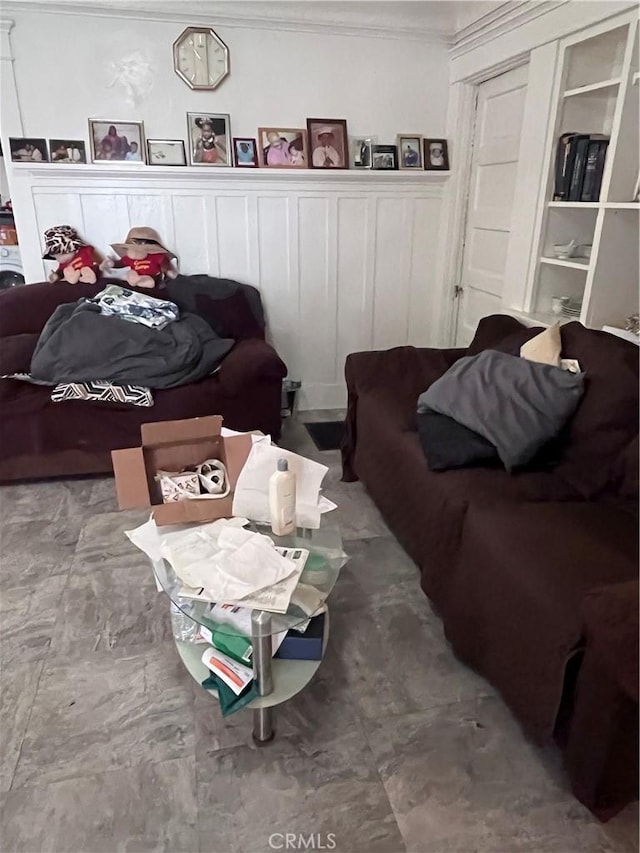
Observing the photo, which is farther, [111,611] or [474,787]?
[111,611]

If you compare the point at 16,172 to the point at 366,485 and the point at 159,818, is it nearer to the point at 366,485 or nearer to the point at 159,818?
the point at 366,485

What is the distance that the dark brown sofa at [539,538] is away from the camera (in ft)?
4.36

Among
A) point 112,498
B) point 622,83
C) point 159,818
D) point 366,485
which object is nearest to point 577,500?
point 366,485

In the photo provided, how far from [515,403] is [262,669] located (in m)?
1.13

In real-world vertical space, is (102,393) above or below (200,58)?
below

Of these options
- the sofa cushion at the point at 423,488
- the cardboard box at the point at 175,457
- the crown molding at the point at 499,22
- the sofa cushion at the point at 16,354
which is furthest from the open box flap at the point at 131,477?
the crown molding at the point at 499,22

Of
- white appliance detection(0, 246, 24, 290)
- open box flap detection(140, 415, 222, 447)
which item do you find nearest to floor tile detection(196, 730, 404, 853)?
open box flap detection(140, 415, 222, 447)

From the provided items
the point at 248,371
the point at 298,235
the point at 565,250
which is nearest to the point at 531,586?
the point at 248,371

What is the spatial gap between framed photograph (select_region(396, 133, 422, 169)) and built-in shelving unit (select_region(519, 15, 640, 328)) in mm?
1024

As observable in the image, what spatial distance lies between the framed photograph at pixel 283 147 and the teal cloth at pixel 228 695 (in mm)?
2784

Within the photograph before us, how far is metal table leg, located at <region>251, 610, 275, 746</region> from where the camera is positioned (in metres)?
1.31

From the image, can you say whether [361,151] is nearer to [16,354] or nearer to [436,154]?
[436,154]

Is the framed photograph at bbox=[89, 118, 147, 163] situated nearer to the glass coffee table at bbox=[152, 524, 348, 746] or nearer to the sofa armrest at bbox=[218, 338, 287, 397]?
the sofa armrest at bbox=[218, 338, 287, 397]

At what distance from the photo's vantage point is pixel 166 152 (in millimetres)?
3203
